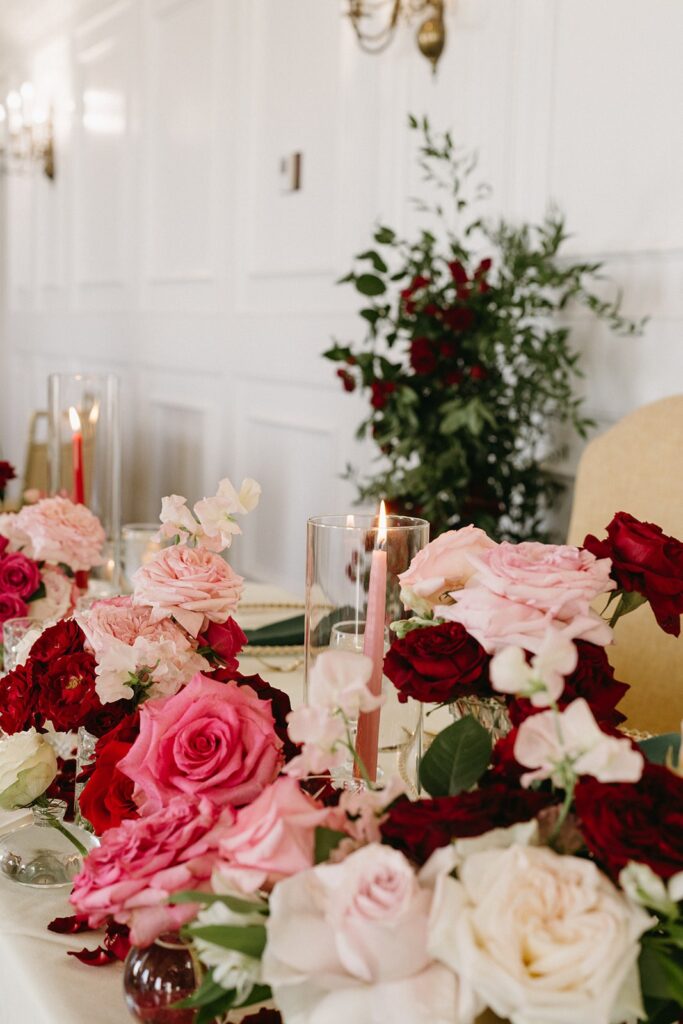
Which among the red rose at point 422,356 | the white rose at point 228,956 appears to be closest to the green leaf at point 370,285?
the red rose at point 422,356

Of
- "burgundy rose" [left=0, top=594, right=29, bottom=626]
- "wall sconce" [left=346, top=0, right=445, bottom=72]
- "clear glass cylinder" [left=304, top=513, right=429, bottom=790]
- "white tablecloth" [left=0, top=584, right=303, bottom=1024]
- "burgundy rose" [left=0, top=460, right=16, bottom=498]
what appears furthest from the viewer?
"wall sconce" [left=346, top=0, right=445, bottom=72]

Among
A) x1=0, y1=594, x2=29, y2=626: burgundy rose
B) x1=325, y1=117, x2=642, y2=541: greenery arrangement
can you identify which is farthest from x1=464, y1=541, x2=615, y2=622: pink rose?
x1=325, y1=117, x2=642, y2=541: greenery arrangement

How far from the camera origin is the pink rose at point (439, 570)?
71 cm

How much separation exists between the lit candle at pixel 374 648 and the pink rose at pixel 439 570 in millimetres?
15

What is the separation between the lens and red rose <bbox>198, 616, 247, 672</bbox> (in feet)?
2.69

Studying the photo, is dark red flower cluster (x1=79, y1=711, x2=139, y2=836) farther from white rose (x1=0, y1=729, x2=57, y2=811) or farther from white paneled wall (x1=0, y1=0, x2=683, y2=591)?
white paneled wall (x1=0, y1=0, x2=683, y2=591)

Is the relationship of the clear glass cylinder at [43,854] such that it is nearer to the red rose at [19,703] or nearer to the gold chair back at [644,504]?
the red rose at [19,703]

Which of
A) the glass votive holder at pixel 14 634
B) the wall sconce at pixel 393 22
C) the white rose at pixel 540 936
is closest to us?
the white rose at pixel 540 936

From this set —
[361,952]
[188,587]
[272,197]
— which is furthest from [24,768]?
[272,197]

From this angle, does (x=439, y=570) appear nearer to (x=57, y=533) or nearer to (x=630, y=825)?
(x=630, y=825)

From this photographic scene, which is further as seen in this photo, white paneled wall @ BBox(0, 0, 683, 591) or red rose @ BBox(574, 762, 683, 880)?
white paneled wall @ BBox(0, 0, 683, 591)

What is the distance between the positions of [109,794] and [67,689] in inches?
4.7

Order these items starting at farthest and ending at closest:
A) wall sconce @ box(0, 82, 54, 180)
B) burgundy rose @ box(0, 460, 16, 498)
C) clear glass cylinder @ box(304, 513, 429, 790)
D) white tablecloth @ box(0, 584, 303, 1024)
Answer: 1. wall sconce @ box(0, 82, 54, 180)
2. burgundy rose @ box(0, 460, 16, 498)
3. clear glass cylinder @ box(304, 513, 429, 790)
4. white tablecloth @ box(0, 584, 303, 1024)

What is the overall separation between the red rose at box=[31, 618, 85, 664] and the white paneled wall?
5.16ft
